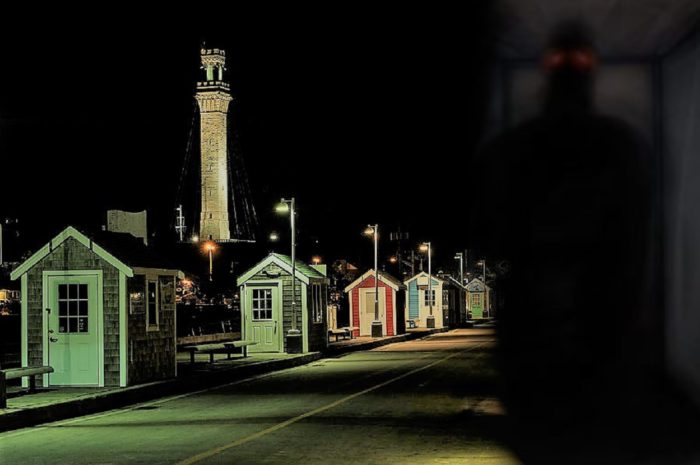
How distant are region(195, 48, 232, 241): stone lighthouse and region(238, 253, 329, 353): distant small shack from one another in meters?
85.6

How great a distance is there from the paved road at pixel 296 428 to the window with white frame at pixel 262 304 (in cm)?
1331

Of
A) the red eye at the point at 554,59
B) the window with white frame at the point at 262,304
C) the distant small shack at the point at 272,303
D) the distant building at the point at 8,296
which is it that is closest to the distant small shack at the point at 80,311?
the distant small shack at the point at 272,303

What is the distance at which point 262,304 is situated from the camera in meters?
37.8

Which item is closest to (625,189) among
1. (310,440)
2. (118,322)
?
(310,440)

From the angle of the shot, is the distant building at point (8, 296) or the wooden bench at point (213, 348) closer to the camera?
the wooden bench at point (213, 348)

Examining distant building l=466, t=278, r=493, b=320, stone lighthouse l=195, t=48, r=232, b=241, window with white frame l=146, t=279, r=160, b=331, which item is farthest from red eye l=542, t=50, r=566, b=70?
stone lighthouse l=195, t=48, r=232, b=241

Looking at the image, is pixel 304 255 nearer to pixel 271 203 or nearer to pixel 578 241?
pixel 271 203

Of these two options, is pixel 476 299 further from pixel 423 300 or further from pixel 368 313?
pixel 368 313

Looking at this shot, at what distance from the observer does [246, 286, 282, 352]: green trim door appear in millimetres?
37500

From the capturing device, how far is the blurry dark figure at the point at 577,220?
4391mm

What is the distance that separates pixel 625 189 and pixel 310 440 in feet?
28.6

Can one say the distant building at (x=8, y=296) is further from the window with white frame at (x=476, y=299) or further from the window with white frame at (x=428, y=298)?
the window with white frame at (x=476, y=299)

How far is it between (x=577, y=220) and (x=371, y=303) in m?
51.7

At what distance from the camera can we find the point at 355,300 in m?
56.6
